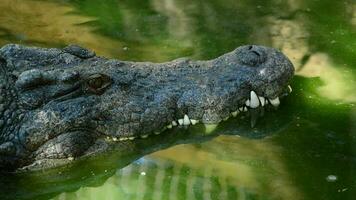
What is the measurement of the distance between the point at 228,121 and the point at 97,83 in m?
1.09

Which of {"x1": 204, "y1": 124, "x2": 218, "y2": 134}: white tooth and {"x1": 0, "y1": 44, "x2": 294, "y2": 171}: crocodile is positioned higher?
{"x1": 0, "y1": 44, "x2": 294, "y2": 171}: crocodile

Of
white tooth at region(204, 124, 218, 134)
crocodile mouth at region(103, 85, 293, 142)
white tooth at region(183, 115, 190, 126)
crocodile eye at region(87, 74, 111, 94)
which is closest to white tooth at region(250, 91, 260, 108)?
crocodile mouth at region(103, 85, 293, 142)

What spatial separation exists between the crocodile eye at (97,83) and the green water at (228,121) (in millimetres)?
499

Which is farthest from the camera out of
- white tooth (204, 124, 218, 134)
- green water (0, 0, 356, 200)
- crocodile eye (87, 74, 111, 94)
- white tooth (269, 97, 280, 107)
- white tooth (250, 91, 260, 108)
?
white tooth (269, 97, 280, 107)

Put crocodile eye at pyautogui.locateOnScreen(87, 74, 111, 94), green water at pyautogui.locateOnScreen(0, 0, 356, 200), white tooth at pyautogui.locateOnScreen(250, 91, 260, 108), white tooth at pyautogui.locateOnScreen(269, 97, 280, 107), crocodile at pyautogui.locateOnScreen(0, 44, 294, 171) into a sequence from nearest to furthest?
green water at pyautogui.locateOnScreen(0, 0, 356, 200), crocodile at pyautogui.locateOnScreen(0, 44, 294, 171), crocodile eye at pyautogui.locateOnScreen(87, 74, 111, 94), white tooth at pyautogui.locateOnScreen(250, 91, 260, 108), white tooth at pyautogui.locateOnScreen(269, 97, 280, 107)

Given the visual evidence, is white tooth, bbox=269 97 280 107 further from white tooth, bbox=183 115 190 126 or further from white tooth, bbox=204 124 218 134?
white tooth, bbox=183 115 190 126

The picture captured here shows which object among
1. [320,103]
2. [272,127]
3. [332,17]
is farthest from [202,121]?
[332,17]

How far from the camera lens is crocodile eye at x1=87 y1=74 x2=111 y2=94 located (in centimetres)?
524

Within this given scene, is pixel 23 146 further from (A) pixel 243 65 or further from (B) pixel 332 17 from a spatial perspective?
(B) pixel 332 17

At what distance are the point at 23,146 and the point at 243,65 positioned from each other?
1876 mm

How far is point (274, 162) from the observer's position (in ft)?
16.3

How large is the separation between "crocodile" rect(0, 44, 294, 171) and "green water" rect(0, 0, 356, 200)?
13 cm

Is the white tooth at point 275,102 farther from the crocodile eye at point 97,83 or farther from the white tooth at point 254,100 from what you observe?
the crocodile eye at point 97,83

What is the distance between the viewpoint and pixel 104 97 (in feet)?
17.3
